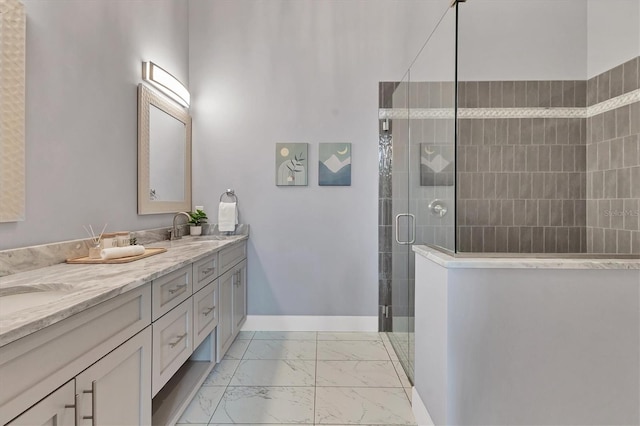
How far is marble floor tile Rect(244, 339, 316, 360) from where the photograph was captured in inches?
93.5

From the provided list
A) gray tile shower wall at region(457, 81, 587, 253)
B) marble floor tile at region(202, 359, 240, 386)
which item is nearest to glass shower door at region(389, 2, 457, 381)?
gray tile shower wall at region(457, 81, 587, 253)

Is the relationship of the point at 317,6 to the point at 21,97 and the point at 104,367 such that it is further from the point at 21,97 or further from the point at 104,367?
the point at 104,367

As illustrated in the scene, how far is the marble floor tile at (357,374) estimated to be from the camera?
201 centimetres

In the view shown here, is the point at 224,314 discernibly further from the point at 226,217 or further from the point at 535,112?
the point at 535,112

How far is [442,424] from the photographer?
53.5 inches

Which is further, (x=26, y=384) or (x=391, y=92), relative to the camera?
(x=391, y=92)

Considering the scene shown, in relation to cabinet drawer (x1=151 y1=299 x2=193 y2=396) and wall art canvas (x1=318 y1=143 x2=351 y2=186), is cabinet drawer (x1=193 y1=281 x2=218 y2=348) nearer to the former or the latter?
cabinet drawer (x1=151 y1=299 x2=193 y2=396)

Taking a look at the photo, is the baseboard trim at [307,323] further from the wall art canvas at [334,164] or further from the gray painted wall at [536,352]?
the gray painted wall at [536,352]

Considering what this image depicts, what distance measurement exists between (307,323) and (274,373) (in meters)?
0.82

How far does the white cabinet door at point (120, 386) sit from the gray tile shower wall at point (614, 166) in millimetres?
2876

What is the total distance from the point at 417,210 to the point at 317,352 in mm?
1375

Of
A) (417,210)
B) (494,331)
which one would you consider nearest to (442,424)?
(494,331)

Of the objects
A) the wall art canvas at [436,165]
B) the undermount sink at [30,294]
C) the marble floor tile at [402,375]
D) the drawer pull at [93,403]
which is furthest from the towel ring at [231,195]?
the drawer pull at [93,403]

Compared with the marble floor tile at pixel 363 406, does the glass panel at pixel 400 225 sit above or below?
above
